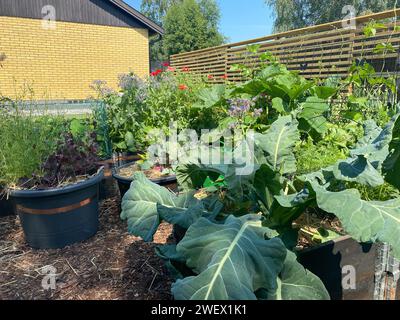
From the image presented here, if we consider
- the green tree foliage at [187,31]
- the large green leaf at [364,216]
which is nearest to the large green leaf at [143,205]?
the large green leaf at [364,216]

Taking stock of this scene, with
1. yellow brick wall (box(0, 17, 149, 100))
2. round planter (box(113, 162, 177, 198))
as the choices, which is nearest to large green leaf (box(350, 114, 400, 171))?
round planter (box(113, 162, 177, 198))

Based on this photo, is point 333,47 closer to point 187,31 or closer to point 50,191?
point 50,191

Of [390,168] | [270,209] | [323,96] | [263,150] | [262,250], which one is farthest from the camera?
[323,96]

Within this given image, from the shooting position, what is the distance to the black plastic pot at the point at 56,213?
7.32 feet

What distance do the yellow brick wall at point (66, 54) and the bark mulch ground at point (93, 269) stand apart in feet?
30.9

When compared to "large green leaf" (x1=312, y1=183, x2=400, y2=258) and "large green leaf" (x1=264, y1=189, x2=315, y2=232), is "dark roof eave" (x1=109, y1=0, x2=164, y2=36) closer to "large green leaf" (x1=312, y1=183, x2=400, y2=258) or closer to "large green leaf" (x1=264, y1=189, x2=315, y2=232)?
"large green leaf" (x1=264, y1=189, x2=315, y2=232)

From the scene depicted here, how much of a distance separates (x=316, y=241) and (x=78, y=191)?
1623 millimetres

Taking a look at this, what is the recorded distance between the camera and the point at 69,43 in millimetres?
12258

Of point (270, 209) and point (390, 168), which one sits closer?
point (390, 168)

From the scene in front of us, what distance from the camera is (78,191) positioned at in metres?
2.33

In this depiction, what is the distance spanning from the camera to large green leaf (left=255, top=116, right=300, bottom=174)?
1.75 metres

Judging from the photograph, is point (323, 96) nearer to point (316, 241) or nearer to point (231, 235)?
point (316, 241)

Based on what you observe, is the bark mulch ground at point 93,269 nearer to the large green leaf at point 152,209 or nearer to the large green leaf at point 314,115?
the large green leaf at point 152,209
